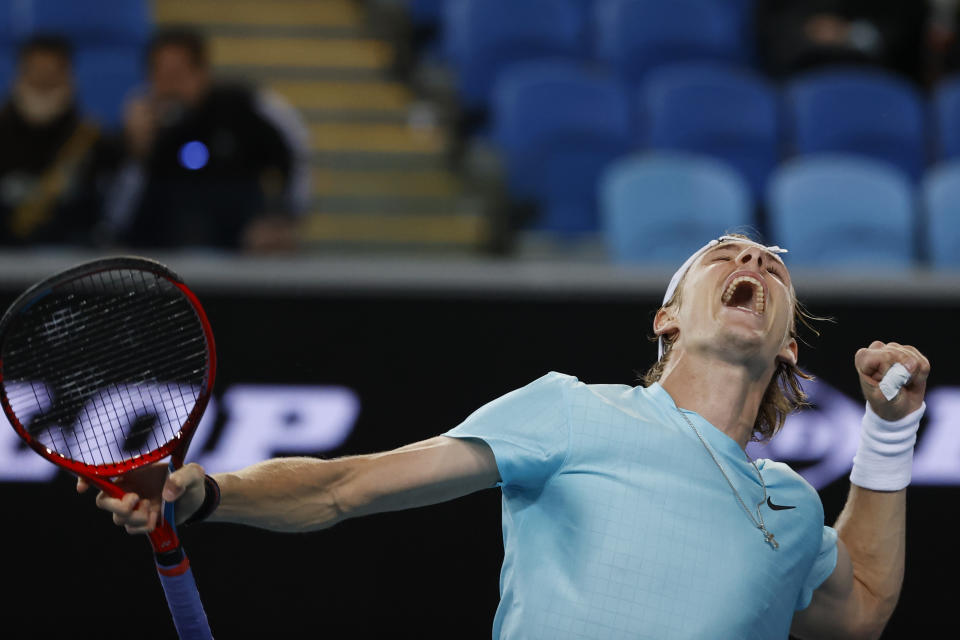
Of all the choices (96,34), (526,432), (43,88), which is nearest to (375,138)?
(96,34)

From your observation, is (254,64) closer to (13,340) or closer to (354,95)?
(354,95)

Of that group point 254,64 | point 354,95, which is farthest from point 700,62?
point 254,64

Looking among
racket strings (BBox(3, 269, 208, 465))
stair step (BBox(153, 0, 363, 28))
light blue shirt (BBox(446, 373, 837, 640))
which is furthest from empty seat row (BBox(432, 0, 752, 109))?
light blue shirt (BBox(446, 373, 837, 640))

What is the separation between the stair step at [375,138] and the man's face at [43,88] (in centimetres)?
201

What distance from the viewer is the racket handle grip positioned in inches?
90.6

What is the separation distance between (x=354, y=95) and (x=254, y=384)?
→ 4.22 metres

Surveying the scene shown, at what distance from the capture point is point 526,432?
2.51 metres

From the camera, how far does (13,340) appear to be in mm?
3166

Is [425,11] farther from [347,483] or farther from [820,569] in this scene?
[347,483]

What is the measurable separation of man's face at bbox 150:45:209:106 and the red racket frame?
11.1 feet

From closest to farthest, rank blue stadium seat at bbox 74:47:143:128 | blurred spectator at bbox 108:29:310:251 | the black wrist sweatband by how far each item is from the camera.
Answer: the black wrist sweatband, blurred spectator at bbox 108:29:310:251, blue stadium seat at bbox 74:47:143:128

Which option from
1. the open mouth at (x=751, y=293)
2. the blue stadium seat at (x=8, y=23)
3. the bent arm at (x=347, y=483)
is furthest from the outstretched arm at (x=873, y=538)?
the blue stadium seat at (x=8, y=23)

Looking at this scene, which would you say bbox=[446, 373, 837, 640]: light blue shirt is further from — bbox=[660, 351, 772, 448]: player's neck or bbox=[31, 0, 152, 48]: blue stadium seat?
bbox=[31, 0, 152, 48]: blue stadium seat

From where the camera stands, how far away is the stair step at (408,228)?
718cm
